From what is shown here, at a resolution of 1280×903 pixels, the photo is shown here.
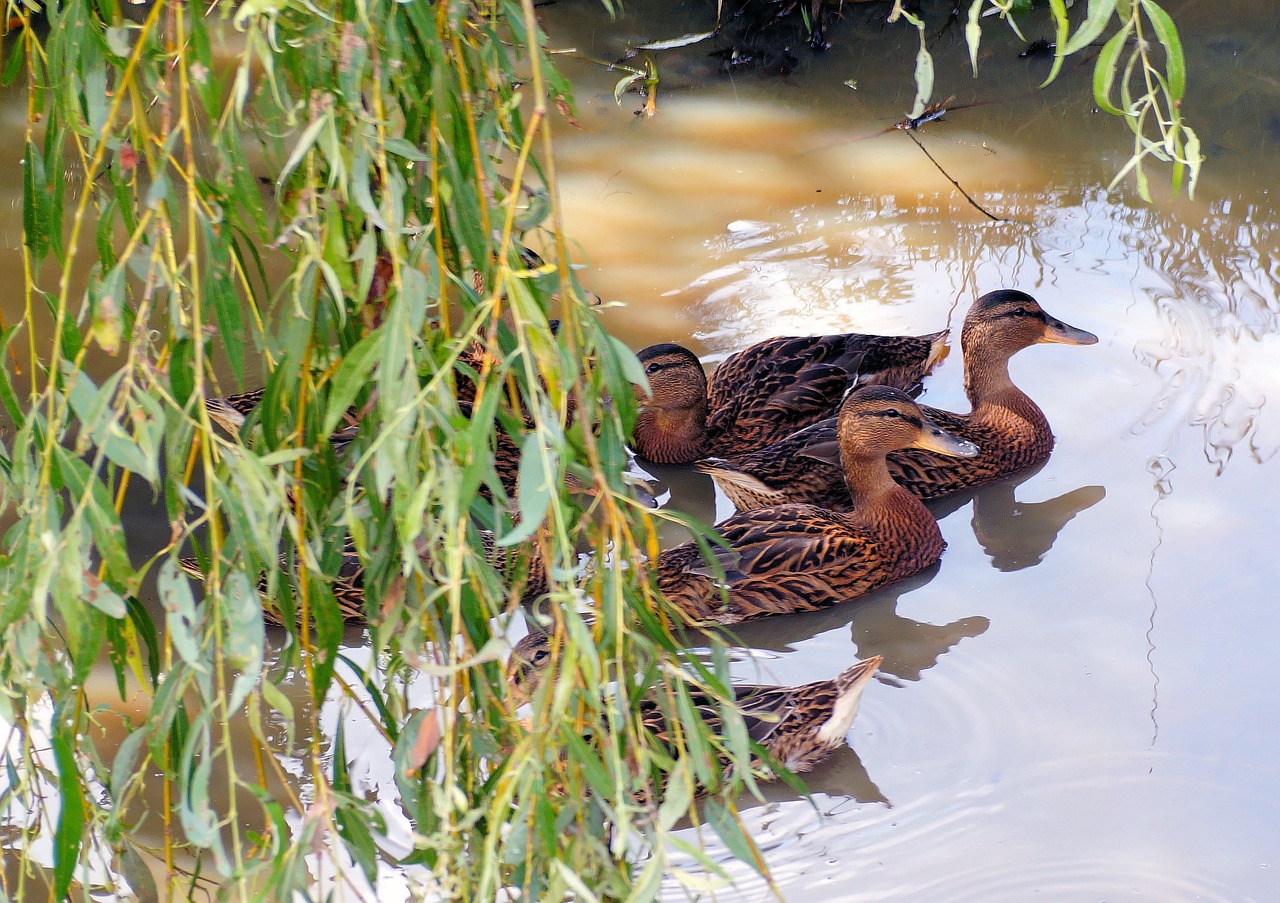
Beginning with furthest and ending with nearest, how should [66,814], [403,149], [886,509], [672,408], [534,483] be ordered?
[672,408], [886,509], [66,814], [403,149], [534,483]

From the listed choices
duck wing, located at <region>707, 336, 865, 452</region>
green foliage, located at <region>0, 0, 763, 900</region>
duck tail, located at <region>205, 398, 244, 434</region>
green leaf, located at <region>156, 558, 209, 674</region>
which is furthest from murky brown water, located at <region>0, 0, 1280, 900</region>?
green leaf, located at <region>156, 558, 209, 674</region>

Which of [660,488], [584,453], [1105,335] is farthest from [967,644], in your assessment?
[584,453]

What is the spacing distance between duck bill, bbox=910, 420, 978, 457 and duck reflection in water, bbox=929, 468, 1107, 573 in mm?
A: 205

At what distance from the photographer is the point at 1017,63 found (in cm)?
609

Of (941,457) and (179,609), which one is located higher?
(179,609)

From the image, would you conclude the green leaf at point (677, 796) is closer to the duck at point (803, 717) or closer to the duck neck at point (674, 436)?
the duck at point (803, 717)

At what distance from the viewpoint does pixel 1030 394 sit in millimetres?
4105

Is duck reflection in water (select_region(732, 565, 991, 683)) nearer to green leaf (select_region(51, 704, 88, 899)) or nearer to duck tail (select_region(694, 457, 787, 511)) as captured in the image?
duck tail (select_region(694, 457, 787, 511))

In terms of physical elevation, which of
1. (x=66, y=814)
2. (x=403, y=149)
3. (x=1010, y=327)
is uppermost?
(x=403, y=149)

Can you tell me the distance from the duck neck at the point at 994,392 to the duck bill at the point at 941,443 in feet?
0.87

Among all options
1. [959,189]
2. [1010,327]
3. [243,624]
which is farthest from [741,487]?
[243,624]

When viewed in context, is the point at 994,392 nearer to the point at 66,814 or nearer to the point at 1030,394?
the point at 1030,394

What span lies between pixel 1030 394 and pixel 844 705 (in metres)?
1.75

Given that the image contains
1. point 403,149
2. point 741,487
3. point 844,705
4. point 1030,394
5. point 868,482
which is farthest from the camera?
point 1030,394
